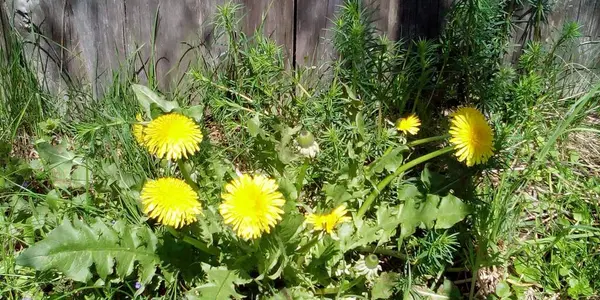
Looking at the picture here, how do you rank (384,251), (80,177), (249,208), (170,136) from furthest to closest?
(80,177) < (384,251) < (170,136) < (249,208)

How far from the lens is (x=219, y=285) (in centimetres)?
222

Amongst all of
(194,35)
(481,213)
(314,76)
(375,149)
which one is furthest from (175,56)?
(481,213)

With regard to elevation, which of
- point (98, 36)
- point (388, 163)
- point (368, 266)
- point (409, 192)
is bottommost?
point (368, 266)

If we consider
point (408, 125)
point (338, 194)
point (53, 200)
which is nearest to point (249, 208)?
point (338, 194)

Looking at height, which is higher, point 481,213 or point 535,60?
point 535,60

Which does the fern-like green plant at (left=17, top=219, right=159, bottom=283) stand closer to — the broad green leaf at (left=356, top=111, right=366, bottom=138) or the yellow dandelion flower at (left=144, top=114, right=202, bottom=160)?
the yellow dandelion flower at (left=144, top=114, right=202, bottom=160)

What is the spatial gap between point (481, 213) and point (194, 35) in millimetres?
1546

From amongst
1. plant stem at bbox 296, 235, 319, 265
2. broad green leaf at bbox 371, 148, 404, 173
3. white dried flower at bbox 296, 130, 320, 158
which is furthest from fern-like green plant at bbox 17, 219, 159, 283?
broad green leaf at bbox 371, 148, 404, 173

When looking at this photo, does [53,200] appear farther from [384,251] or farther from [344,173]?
[384,251]

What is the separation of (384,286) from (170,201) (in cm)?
86

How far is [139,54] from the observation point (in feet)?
10.3

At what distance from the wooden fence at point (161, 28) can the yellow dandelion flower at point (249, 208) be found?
137 centimetres

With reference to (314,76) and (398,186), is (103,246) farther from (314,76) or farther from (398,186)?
(314,76)

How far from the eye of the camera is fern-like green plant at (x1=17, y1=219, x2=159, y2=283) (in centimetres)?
215
